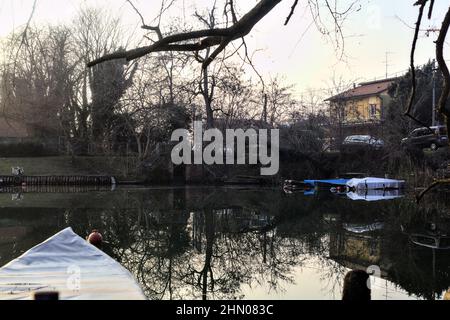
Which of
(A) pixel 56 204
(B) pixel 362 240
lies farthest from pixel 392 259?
(A) pixel 56 204

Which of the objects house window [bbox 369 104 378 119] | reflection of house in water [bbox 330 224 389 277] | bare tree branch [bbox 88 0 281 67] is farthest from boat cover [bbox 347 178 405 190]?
bare tree branch [bbox 88 0 281 67]

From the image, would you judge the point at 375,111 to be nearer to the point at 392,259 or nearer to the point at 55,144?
the point at 55,144

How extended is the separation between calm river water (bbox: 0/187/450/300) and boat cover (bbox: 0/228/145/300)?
132 centimetres

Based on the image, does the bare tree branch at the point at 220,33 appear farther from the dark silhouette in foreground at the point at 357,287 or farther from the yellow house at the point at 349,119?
the yellow house at the point at 349,119

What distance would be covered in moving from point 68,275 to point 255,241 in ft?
25.1

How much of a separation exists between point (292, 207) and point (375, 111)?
24.2m

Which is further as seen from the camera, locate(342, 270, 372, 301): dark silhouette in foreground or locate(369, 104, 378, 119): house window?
locate(369, 104, 378, 119): house window

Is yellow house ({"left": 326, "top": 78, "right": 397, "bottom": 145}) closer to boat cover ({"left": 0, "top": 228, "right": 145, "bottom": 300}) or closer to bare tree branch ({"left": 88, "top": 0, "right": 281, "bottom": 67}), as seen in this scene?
boat cover ({"left": 0, "top": 228, "right": 145, "bottom": 300})

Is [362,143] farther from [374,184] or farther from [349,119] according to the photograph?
[374,184]

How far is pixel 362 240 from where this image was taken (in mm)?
13852

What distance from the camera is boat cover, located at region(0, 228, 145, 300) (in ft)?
19.0

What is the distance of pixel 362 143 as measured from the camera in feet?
121

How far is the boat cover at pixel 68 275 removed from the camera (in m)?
5.79

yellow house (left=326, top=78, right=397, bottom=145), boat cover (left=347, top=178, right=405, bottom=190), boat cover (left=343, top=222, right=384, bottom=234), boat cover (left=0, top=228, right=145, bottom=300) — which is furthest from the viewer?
yellow house (left=326, top=78, right=397, bottom=145)
